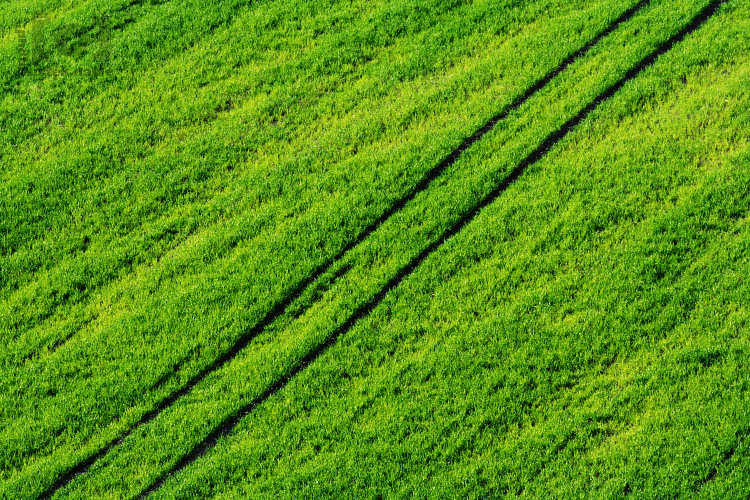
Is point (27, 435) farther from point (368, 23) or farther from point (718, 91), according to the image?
point (718, 91)

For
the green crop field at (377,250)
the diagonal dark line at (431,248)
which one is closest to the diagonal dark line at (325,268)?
the green crop field at (377,250)

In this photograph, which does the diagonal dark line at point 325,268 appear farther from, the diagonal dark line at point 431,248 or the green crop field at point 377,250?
the diagonal dark line at point 431,248

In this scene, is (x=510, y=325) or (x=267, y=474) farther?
(x=510, y=325)

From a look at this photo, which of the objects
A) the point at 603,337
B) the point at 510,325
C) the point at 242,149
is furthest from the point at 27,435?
the point at 603,337

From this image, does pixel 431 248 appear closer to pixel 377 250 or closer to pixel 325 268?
pixel 377 250

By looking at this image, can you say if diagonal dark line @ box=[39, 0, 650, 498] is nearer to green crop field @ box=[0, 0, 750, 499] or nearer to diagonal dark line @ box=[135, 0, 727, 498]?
green crop field @ box=[0, 0, 750, 499]

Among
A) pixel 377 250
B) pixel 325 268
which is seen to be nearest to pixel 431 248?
pixel 377 250
